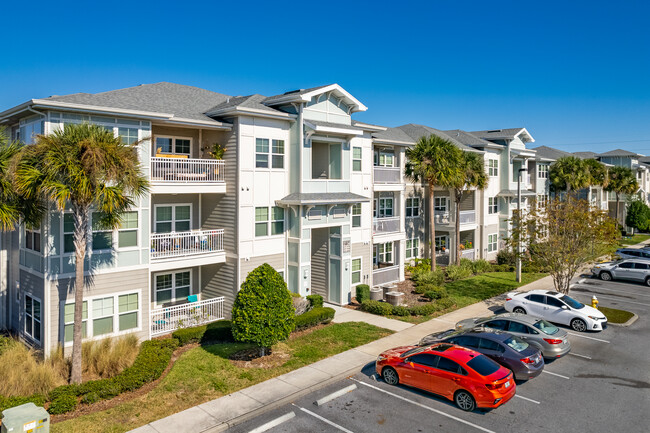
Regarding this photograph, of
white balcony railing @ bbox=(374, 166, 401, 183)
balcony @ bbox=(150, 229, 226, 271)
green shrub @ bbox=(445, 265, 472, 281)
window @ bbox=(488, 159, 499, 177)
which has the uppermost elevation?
window @ bbox=(488, 159, 499, 177)

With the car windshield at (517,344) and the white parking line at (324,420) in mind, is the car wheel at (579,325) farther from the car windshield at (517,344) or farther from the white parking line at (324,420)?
the white parking line at (324,420)

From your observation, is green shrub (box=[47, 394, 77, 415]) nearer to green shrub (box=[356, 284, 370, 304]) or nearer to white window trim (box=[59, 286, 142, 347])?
white window trim (box=[59, 286, 142, 347])

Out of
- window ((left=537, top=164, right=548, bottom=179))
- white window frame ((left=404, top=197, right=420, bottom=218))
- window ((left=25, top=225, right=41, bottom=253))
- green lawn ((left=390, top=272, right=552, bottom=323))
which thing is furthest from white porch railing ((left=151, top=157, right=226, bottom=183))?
window ((left=537, top=164, right=548, bottom=179))

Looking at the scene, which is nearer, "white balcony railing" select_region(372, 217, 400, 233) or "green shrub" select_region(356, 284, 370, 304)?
"green shrub" select_region(356, 284, 370, 304)

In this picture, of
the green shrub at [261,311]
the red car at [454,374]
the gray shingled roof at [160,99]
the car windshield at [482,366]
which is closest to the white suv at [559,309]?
the red car at [454,374]

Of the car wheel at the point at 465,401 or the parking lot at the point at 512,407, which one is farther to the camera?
the car wheel at the point at 465,401

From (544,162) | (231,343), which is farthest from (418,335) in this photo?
(544,162)

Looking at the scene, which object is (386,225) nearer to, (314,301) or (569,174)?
(314,301)

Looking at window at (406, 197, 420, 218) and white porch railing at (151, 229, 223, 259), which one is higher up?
window at (406, 197, 420, 218)
